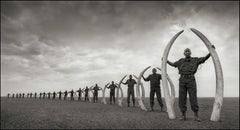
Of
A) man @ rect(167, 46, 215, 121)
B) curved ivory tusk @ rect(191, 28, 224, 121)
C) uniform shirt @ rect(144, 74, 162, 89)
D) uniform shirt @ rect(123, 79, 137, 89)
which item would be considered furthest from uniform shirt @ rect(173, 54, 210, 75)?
uniform shirt @ rect(123, 79, 137, 89)

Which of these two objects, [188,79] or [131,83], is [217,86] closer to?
[188,79]

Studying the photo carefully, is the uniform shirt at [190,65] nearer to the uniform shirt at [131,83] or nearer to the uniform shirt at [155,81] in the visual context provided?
the uniform shirt at [155,81]

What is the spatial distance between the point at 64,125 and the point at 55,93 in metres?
48.5

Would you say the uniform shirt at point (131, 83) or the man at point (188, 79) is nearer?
the man at point (188, 79)

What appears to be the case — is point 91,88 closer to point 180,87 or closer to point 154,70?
point 154,70

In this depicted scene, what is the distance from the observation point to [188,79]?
955cm

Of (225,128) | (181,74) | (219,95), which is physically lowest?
(225,128)

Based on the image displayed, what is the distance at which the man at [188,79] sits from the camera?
31.1 feet

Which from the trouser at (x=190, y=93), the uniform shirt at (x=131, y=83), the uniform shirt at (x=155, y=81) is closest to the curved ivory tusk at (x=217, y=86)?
the trouser at (x=190, y=93)

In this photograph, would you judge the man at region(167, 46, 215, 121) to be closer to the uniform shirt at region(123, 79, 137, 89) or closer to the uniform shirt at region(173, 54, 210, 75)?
the uniform shirt at region(173, 54, 210, 75)

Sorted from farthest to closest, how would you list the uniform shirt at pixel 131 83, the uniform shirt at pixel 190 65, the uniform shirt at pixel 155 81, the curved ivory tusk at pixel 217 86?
the uniform shirt at pixel 131 83 → the uniform shirt at pixel 155 81 → the uniform shirt at pixel 190 65 → the curved ivory tusk at pixel 217 86

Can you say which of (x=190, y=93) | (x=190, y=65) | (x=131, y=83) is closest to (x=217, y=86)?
(x=190, y=93)

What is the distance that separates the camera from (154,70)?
49.7ft

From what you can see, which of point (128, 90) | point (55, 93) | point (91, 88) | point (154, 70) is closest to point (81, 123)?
point (154, 70)
